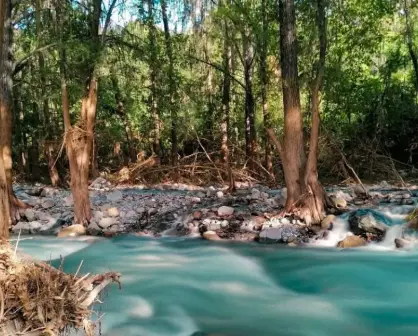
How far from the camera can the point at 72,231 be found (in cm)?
1037

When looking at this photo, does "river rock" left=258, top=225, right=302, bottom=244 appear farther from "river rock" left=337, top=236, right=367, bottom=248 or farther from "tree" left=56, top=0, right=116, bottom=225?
"tree" left=56, top=0, right=116, bottom=225

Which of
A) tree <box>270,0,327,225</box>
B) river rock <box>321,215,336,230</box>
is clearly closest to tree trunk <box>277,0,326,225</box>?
tree <box>270,0,327,225</box>

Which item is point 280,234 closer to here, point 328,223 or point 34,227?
point 328,223

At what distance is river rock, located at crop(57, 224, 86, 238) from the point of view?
33.9 feet

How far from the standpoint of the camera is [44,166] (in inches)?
957

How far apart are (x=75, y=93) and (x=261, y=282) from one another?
5.86 meters

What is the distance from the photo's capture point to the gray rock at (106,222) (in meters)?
10.9

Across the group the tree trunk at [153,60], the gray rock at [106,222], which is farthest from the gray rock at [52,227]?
the tree trunk at [153,60]

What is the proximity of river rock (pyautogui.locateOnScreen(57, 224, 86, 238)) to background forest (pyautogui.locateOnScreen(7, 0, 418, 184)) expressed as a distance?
155 cm

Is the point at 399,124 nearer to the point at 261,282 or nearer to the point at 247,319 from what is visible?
the point at 261,282

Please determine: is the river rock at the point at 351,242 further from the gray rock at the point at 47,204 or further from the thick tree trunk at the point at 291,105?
the gray rock at the point at 47,204

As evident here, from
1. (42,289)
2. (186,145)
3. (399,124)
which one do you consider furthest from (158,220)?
(399,124)

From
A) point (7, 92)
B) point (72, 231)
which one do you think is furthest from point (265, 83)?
point (72, 231)

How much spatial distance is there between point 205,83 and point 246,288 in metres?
14.2
